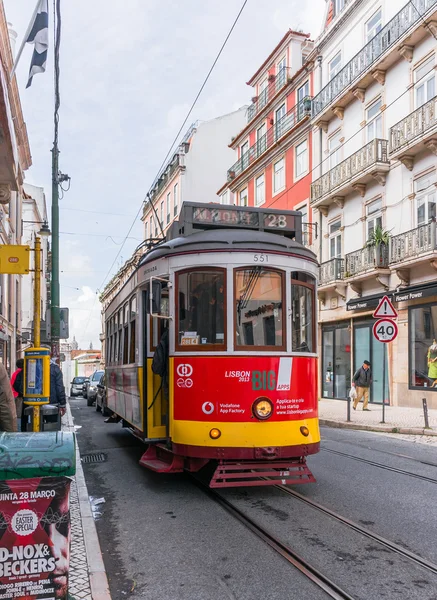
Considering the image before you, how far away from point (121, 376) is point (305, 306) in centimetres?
410

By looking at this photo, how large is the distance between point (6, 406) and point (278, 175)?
27.4 m

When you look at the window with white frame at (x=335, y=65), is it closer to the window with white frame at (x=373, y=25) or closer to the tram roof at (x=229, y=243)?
the window with white frame at (x=373, y=25)

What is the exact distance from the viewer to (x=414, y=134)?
19.7 m

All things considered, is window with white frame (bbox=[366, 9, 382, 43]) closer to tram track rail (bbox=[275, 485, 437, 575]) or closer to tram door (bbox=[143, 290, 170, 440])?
tram door (bbox=[143, 290, 170, 440])

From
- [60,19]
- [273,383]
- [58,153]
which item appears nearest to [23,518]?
[273,383]

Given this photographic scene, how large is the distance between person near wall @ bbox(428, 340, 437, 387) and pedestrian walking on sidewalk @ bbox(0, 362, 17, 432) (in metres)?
16.0

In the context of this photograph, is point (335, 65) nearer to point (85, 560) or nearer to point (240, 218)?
point (240, 218)

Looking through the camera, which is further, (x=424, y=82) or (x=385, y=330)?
(x=424, y=82)

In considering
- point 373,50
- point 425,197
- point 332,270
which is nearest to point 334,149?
point 373,50

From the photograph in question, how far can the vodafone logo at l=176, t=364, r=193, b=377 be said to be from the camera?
719 cm

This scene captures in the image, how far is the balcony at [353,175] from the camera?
71.5ft

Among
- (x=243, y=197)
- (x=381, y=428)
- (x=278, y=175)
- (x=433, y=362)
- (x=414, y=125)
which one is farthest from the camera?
(x=243, y=197)

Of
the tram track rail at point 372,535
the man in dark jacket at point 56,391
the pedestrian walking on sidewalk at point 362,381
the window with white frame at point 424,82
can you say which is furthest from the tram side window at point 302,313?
the window with white frame at point 424,82

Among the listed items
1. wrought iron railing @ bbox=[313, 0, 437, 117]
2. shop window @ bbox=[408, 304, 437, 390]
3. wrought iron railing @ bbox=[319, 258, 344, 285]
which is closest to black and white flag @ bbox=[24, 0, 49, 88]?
shop window @ bbox=[408, 304, 437, 390]
